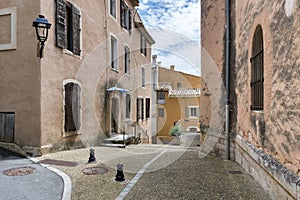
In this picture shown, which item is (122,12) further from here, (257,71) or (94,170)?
(257,71)

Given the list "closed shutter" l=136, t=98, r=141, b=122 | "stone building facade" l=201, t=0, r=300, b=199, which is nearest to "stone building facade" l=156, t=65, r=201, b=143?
"closed shutter" l=136, t=98, r=141, b=122

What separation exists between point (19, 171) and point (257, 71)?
5906 mm

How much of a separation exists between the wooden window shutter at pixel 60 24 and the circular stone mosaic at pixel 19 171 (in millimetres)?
4197

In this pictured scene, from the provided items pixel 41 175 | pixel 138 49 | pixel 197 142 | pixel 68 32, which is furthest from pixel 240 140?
pixel 138 49

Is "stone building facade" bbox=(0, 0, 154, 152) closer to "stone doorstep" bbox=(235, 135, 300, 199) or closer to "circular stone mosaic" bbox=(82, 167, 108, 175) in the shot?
"circular stone mosaic" bbox=(82, 167, 108, 175)

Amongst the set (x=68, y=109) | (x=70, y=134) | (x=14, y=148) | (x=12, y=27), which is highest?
(x=12, y=27)

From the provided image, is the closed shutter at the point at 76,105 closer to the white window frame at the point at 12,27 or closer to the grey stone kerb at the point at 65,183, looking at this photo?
the white window frame at the point at 12,27

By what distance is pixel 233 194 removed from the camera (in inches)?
173

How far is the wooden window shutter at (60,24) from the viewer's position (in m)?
8.09

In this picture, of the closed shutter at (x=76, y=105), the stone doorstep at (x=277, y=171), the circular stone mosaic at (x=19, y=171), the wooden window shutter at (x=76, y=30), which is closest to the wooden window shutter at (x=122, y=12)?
the wooden window shutter at (x=76, y=30)

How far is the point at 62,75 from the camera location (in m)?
8.41

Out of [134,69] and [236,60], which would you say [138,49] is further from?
[236,60]

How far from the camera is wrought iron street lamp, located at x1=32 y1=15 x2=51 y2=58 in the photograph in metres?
6.79

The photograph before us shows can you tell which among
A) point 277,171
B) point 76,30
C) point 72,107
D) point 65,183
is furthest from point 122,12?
point 277,171
